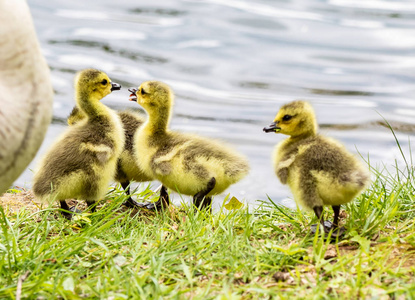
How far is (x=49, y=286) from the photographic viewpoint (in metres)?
3.29

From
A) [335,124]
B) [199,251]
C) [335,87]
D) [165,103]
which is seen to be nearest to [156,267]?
[199,251]

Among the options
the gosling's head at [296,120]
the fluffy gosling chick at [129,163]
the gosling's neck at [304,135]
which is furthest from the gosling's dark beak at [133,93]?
the gosling's neck at [304,135]

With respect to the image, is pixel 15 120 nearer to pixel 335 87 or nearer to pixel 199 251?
pixel 199 251

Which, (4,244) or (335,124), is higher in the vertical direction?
(4,244)

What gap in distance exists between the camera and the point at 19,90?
332 cm

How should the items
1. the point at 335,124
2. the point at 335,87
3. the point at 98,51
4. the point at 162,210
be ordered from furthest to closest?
the point at 98,51 < the point at 335,87 < the point at 335,124 < the point at 162,210

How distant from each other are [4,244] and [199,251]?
3.72ft

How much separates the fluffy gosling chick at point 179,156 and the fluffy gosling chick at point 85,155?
0.23 m

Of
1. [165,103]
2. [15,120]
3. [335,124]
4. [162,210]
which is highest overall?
[15,120]

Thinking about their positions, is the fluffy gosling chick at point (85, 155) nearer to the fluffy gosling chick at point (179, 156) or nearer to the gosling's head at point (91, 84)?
the gosling's head at point (91, 84)

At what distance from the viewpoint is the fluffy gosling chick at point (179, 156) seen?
467 cm

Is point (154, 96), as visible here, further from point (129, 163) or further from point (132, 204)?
point (132, 204)

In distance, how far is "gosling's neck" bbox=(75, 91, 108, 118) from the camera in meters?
4.87

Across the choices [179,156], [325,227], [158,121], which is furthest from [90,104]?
[325,227]
